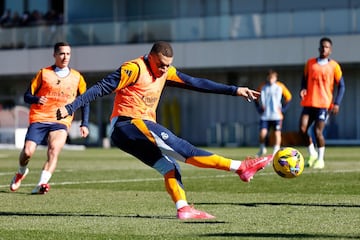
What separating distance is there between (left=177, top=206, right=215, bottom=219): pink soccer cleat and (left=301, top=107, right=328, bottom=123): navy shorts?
31.4 ft

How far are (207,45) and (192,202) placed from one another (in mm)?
29957

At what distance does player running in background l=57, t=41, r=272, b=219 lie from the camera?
34.3 ft

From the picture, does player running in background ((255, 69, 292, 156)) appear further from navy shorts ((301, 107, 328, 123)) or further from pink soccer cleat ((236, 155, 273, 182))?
pink soccer cleat ((236, 155, 273, 182))

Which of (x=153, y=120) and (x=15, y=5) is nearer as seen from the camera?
(x=153, y=120)

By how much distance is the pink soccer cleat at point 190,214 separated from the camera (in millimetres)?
10289

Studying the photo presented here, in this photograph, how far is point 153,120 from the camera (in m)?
10.9

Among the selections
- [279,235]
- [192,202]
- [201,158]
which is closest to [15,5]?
[192,202]

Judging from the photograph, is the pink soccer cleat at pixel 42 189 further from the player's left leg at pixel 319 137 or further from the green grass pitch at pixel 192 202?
the player's left leg at pixel 319 137

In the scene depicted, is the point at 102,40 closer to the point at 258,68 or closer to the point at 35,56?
the point at 35,56

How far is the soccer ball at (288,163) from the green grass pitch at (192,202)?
0.41 metres

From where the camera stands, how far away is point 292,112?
145ft

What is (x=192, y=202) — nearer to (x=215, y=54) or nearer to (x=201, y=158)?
(x=201, y=158)

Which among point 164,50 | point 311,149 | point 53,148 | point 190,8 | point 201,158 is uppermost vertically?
point 190,8

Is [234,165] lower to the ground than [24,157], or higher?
higher
